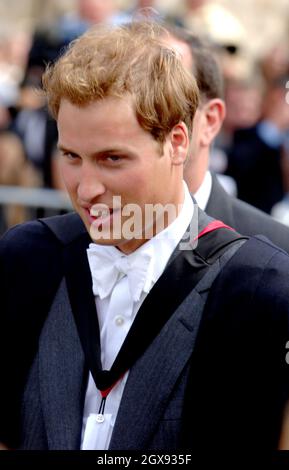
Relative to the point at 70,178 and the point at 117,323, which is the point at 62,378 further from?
the point at 70,178

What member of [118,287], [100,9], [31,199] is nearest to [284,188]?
[31,199]

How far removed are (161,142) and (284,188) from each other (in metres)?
4.77

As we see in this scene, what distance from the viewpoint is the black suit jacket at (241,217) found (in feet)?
11.5

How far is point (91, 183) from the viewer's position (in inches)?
88.7

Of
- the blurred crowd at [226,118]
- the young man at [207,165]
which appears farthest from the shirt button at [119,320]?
the blurred crowd at [226,118]

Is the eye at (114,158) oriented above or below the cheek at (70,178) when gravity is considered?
above

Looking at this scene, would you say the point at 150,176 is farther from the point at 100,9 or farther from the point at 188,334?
the point at 100,9

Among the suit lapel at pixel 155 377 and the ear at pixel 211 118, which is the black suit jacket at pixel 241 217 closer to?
the ear at pixel 211 118

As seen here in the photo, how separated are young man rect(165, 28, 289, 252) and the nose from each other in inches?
46.8

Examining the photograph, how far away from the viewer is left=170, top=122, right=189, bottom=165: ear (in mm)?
2311

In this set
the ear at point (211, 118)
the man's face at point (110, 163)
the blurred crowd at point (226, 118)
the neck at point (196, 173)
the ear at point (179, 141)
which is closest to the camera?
the man's face at point (110, 163)

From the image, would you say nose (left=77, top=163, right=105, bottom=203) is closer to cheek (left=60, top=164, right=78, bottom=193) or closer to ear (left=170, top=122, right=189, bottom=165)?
cheek (left=60, top=164, right=78, bottom=193)

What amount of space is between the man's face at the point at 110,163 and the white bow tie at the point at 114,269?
0.11m

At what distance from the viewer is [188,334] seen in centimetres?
231
